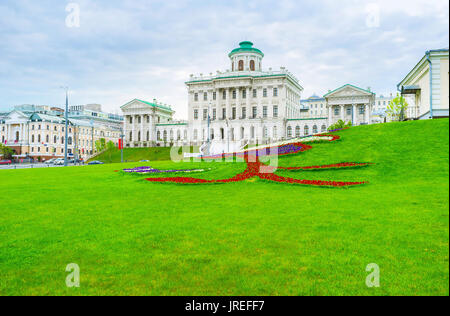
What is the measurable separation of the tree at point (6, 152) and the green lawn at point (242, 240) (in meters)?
87.3

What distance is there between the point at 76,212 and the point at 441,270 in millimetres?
10425

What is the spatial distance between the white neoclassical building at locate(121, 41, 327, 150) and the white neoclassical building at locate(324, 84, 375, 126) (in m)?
4.49

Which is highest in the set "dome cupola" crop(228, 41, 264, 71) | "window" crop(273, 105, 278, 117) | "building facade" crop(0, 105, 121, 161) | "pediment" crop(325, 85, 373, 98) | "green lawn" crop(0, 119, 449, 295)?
"dome cupola" crop(228, 41, 264, 71)

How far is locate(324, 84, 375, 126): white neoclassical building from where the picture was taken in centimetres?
7731

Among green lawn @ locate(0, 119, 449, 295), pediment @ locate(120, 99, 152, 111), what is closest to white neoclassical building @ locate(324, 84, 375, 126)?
pediment @ locate(120, 99, 152, 111)

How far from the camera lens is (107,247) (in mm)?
7477

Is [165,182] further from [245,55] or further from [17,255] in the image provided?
[245,55]

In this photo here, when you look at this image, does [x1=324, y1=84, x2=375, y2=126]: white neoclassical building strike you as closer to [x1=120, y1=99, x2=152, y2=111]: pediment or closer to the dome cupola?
the dome cupola

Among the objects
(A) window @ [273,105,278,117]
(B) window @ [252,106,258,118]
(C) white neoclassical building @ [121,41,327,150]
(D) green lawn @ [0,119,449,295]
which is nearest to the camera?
(D) green lawn @ [0,119,449,295]

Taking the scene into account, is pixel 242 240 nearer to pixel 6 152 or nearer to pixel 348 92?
pixel 348 92

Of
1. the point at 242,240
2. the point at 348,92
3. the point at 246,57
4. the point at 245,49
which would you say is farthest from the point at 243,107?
the point at 242,240

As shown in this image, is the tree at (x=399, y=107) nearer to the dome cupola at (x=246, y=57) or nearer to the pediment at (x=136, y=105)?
the dome cupola at (x=246, y=57)

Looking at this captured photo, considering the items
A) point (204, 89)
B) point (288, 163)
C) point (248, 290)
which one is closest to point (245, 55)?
point (204, 89)

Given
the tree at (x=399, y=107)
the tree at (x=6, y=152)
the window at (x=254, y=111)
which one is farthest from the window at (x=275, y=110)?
the tree at (x=6, y=152)
